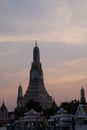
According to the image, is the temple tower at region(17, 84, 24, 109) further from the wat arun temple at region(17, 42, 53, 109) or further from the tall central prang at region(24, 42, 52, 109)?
the tall central prang at region(24, 42, 52, 109)

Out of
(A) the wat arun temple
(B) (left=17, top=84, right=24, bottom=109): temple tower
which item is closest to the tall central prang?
(A) the wat arun temple

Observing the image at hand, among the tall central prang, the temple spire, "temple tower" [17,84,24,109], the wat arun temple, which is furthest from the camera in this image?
the temple spire

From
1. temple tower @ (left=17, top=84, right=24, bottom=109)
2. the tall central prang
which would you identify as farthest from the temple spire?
temple tower @ (left=17, top=84, right=24, bottom=109)

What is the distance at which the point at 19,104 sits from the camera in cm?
14738

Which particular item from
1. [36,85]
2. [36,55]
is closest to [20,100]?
[36,85]

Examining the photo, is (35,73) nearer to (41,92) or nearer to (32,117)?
(41,92)

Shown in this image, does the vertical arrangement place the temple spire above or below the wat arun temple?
above

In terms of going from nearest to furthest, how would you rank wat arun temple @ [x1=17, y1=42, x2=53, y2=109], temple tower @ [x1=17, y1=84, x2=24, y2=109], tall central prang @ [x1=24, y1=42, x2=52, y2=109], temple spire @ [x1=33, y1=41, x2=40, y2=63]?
1. tall central prang @ [x1=24, y1=42, x2=52, y2=109]
2. wat arun temple @ [x1=17, y1=42, x2=53, y2=109]
3. temple tower @ [x1=17, y1=84, x2=24, y2=109]
4. temple spire @ [x1=33, y1=41, x2=40, y2=63]

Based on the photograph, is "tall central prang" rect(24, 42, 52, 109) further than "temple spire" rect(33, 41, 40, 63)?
No

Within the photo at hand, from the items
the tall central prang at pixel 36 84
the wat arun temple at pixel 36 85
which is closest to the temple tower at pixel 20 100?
the wat arun temple at pixel 36 85

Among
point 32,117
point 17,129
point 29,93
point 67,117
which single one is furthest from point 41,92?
point 17,129

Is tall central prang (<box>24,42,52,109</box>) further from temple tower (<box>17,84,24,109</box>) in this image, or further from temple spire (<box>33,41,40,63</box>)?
temple tower (<box>17,84,24,109</box>)

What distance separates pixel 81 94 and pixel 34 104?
144 feet

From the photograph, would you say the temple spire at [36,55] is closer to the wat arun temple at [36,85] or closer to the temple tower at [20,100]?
the wat arun temple at [36,85]
